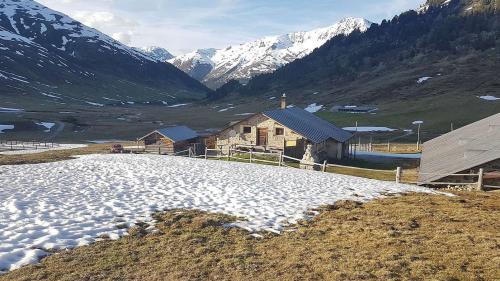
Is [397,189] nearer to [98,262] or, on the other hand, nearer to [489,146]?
[489,146]

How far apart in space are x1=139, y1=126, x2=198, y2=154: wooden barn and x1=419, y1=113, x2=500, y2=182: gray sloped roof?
36843 mm

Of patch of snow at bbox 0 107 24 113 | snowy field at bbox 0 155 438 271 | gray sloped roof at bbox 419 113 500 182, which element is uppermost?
patch of snow at bbox 0 107 24 113

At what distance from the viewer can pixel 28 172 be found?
24.9m

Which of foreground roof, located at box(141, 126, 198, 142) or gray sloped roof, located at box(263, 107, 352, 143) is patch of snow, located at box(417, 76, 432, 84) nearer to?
gray sloped roof, located at box(263, 107, 352, 143)

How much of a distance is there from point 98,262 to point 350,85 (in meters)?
185

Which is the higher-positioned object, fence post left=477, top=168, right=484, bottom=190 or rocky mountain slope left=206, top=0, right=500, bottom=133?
rocky mountain slope left=206, top=0, right=500, bottom=133

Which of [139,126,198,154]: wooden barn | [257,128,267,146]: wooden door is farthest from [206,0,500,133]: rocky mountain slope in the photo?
[139,126,198,154]: wooden barn

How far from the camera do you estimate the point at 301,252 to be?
12.2 m

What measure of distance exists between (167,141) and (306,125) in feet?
73.2

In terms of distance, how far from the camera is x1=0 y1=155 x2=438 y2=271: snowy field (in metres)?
13.2

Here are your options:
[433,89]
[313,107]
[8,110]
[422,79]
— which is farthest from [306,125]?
[8,110]

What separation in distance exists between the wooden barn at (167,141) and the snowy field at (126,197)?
32.8 m

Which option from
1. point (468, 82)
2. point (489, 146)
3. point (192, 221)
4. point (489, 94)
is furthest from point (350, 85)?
point (192, 221)

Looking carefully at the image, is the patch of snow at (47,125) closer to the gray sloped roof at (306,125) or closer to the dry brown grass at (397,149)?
the gray sloped roof at (306,125)
